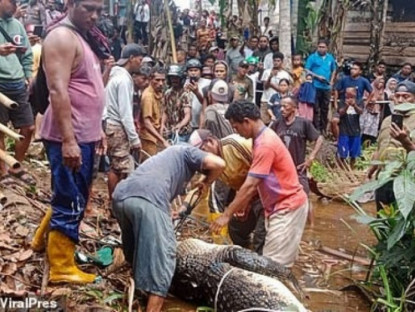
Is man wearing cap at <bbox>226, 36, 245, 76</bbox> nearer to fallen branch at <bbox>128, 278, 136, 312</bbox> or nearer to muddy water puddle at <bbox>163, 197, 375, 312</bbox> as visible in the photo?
muddy water puddle at <bbox>163, 197, 375, 312</bbox>

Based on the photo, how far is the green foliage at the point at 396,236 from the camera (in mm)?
3928

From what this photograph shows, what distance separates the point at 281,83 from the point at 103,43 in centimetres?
625

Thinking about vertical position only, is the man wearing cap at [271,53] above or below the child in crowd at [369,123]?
Result: above

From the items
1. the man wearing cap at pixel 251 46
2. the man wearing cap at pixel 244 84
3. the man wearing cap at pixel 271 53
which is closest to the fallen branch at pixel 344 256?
the man wearing cap at pixel 244 84

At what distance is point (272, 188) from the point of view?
15.6 feet

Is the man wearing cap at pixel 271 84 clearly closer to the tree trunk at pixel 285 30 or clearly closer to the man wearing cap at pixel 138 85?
the tree trunk at pixel 285 30

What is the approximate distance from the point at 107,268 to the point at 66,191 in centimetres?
82

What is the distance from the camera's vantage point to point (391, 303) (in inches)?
157

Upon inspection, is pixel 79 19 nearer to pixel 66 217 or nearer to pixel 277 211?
pixel 66 217

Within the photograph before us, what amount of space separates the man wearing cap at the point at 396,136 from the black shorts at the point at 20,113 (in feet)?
11.1

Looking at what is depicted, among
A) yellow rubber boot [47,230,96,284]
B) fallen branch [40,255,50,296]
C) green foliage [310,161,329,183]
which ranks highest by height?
yellow rubber boot [47,230,96,284]

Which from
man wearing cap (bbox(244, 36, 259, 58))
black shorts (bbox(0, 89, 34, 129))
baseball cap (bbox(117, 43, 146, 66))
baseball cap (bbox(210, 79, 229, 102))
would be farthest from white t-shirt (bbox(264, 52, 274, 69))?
black shorts (bbox(0, 89, 34, 129))

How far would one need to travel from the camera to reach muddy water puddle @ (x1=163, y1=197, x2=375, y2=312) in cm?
457

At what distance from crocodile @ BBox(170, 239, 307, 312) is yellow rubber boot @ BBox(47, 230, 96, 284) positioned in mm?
768
